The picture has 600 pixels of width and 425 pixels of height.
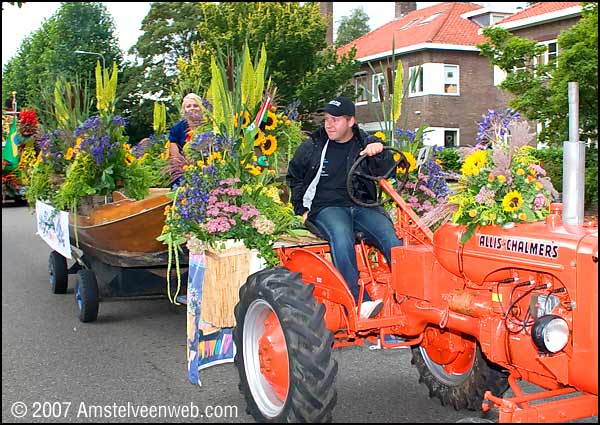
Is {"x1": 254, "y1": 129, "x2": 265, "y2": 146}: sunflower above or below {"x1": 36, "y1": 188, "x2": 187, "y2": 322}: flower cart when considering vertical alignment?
above

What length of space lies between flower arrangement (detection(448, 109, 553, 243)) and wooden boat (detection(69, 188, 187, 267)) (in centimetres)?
335

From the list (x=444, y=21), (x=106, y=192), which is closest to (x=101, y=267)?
(x=106, y=192)

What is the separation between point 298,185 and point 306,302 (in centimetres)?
118

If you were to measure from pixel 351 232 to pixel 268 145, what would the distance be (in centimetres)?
145

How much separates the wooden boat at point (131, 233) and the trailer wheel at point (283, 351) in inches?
82.9

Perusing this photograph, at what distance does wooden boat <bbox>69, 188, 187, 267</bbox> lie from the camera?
266 inches

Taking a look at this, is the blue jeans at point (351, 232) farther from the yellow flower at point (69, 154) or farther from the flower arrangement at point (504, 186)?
the yellow flower at point (69, 154)

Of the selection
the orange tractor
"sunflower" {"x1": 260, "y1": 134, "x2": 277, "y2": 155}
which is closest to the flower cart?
"sunflower" {"x1": 260, "y1": 134, "x2": 277, "y2": 155}

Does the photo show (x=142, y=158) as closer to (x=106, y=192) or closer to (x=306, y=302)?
(x=106, y=192)

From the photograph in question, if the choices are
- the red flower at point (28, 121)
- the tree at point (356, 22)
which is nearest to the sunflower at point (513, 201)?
the red flower at point (28, 121)

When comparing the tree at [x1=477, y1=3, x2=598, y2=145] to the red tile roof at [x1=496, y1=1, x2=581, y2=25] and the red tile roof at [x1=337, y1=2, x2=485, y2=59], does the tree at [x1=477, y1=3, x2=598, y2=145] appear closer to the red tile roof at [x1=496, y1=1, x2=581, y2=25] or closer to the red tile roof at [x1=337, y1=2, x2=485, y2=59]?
the red tile roof at [x1=496, y1=1, x2=581, y2=25]

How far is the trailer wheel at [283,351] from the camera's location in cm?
417

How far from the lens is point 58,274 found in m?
9.18

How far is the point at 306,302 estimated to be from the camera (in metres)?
4.38
